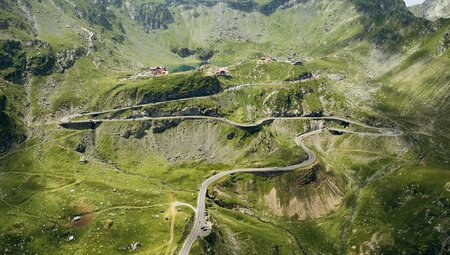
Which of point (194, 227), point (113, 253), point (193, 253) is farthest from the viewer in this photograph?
point (194, 227)

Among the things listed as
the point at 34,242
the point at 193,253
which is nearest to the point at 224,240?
the point at 193,253

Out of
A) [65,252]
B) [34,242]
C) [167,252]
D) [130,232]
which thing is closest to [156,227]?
[130,232]

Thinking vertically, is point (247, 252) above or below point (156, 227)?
below

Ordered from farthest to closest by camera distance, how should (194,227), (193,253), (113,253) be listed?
(194,227) → (113,253) → (193,253)

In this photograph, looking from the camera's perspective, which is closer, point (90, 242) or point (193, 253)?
point (193, 253)

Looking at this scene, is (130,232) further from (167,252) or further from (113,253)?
(167,252)

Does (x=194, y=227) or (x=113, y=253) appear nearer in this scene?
(x=113, y=253)

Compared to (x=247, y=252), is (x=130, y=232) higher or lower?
higher

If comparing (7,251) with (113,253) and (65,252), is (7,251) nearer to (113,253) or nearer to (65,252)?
(65,252)

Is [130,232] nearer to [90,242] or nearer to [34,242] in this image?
[90,242]
